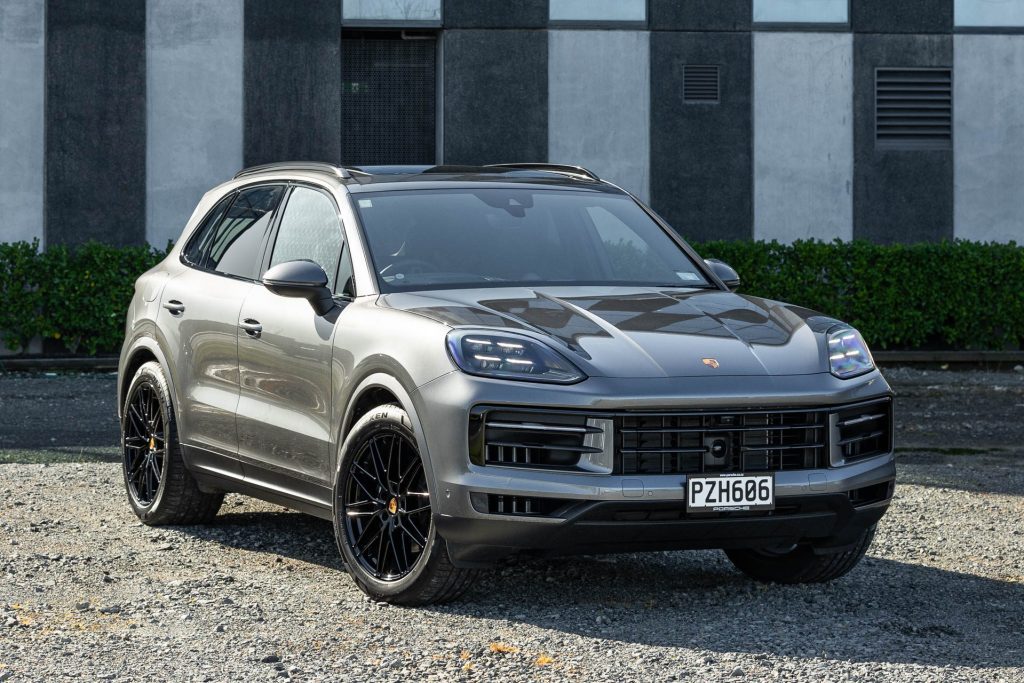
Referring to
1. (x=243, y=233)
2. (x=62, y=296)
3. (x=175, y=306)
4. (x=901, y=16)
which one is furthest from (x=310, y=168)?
(x=901, y=16)

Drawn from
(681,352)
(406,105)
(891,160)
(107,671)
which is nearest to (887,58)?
(891,160)

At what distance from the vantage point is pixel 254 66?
18.6 m

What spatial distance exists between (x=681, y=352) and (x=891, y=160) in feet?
46.5

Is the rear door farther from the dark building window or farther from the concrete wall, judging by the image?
the dark building window

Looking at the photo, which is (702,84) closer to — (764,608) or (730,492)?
(764,608)

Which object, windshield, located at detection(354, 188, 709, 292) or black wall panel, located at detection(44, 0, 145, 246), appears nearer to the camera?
windshield, located at detection(354, 188, 709, 292)

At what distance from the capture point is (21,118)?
18.2 meters

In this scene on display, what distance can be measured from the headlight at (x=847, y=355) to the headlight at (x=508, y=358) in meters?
1.08

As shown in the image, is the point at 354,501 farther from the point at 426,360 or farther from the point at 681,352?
the point at 681,352

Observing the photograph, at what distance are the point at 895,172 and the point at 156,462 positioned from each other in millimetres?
13206

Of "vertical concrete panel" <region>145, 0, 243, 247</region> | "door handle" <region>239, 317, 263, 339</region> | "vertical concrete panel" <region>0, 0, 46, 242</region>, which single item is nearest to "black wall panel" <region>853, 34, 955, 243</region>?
"vertical concrete panel" <region>145, 0, 243, 247</region>

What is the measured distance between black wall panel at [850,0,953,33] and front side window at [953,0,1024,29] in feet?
0.43

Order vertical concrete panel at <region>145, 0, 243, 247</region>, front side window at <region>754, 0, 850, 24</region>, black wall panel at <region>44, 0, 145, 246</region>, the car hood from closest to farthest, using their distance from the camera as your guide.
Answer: the car hood → black wall panel at <region>44, 0, 145, 246</region> → vertical concrete panel at <region>145, 0, 243, 247</region> → front side window at <region>754, 0, 850, 24</region>

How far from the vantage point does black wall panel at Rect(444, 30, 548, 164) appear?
62.0ft
